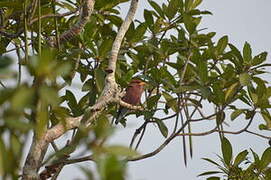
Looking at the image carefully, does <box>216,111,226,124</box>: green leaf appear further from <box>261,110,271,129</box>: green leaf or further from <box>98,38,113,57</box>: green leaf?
<box>98,38,113,57</box>: green leaf

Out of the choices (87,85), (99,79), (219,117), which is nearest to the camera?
(99,79)

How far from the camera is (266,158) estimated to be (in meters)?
2.24

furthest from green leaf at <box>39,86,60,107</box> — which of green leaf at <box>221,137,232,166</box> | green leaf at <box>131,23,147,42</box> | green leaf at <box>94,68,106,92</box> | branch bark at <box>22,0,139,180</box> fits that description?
green leaf at <box>131,23,147,42</box>

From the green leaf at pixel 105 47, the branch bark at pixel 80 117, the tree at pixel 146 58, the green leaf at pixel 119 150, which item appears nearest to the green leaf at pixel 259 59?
the tree at pixel 146 58

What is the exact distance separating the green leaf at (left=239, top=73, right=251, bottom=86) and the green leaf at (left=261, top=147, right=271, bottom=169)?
1.34 ft

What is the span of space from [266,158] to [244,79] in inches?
18.6

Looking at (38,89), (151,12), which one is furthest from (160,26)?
(38,89)

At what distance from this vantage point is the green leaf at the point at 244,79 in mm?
1965

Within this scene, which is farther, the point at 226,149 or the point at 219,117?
the point at 226,149

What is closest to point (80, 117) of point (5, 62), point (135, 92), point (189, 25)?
point (5, 62)

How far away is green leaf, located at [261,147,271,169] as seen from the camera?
2.22 m

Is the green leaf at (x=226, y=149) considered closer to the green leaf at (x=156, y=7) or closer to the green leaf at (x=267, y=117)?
the green leaf at (x=267, y=117)

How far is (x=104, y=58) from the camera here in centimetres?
204

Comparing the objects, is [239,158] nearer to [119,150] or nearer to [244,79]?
[244,79]
